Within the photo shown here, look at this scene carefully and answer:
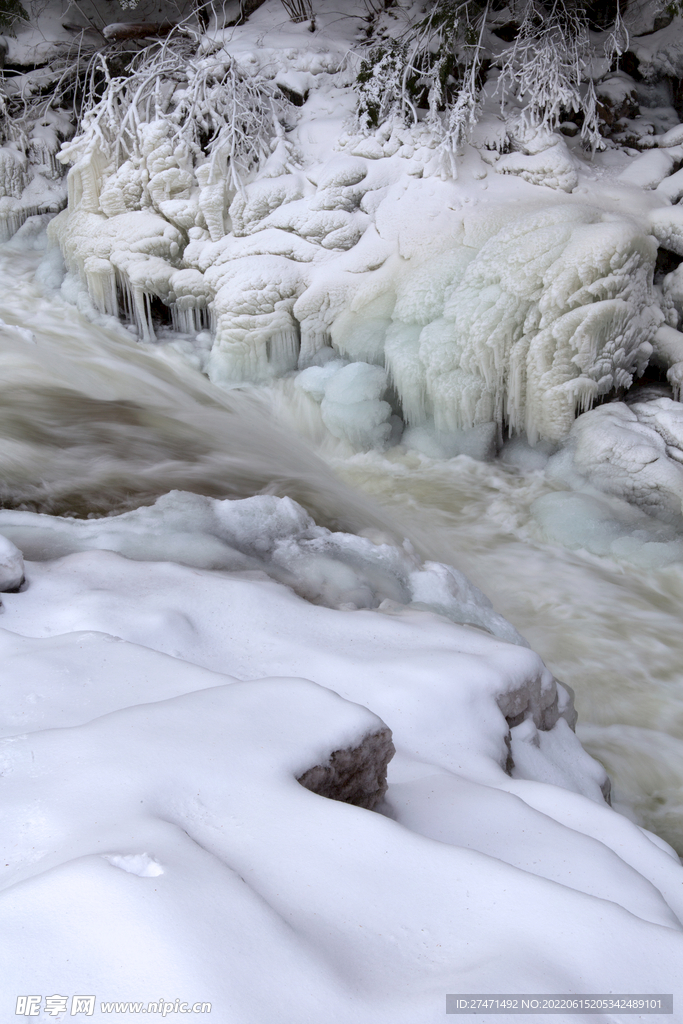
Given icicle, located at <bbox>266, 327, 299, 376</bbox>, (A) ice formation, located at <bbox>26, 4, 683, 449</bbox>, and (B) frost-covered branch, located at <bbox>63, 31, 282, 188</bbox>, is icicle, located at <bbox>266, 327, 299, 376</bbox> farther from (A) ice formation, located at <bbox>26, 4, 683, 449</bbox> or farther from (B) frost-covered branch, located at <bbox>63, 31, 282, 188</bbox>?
(B) frost-covered branch, located at <bbox>63, 31, 282, 188</bbox>

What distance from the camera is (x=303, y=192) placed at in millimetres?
5652

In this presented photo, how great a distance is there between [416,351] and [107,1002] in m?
4.69

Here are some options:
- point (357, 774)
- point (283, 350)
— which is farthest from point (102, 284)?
point (357, 774)

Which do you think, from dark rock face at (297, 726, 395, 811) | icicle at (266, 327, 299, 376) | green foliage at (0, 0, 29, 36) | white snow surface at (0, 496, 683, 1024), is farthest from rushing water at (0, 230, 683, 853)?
green foliage at (0, 0, 29, 36)

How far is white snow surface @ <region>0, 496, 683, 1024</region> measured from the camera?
2.48ft

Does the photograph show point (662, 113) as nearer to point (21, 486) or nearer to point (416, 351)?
point (416, 351)

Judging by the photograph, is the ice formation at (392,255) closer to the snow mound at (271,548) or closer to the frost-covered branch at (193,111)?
the frost-covered branch at (193,111)

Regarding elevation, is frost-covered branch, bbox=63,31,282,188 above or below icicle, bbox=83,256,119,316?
above

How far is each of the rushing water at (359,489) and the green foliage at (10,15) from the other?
3924 mm

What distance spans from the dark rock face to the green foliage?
9.00 m

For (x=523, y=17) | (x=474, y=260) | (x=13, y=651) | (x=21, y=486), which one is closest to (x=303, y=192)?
Result: (x=474, y=260)

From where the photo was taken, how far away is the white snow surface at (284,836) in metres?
0.76

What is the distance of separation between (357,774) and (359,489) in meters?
3.66

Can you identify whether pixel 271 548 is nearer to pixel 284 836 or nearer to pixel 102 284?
pixel 284 836
